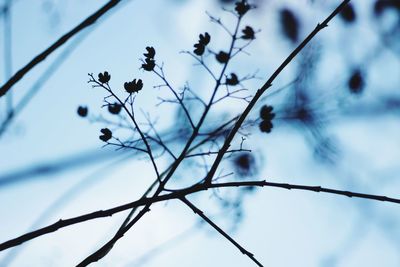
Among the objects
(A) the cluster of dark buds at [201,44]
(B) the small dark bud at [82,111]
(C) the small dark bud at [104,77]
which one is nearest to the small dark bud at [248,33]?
(A) the cluster of dark buds at [201,44]

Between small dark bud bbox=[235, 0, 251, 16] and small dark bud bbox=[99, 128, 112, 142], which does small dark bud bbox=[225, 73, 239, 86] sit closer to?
small dark bud bbox=[235, 0, 251, 16]

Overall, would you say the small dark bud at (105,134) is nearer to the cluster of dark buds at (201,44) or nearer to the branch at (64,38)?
the branch at (64,38)

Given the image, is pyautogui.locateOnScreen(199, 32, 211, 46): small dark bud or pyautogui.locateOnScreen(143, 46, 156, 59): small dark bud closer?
pyautogui.locateOnScreen(143, 46, 156, 59): small dark bud

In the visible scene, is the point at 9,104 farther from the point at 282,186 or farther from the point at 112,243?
the point at 282,186

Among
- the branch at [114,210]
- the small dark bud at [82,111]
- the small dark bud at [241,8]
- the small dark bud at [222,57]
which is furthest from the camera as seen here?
the small dark bud at [82,111]

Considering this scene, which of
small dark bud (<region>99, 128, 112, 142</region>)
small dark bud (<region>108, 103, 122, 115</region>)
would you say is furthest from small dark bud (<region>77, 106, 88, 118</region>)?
small dark bud (<region>99, 128, 112, 142</region>)

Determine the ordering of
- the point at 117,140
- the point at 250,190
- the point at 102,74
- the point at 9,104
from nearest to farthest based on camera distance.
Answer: the point at 102,74
the point at 117,140
the point at 9,104
the point at 250,190

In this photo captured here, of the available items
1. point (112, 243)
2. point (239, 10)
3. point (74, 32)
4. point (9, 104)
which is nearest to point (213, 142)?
point (239, 10)
